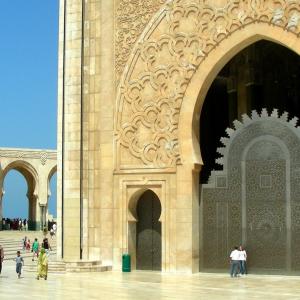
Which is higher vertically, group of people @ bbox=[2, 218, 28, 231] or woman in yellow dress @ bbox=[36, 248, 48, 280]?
group of people @ bbox=[2, 218, 28, 231]

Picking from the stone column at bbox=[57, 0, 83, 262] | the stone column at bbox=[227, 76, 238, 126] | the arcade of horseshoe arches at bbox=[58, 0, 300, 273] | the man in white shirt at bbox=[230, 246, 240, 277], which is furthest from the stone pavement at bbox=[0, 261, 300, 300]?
the stone column at bbox=[227, 76, 238, 126]

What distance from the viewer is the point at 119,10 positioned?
1602 cm

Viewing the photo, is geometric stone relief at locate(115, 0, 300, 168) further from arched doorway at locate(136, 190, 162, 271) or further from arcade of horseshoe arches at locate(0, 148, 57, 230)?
arcade of horseshoe arches at locate(0, 148, 57, 230)

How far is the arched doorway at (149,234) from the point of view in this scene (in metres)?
15.4

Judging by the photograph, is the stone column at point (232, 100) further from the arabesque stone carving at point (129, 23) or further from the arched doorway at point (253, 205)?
the arabesque stone carving at point (129, 23)

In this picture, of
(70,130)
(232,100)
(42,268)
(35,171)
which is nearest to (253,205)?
(232,100)

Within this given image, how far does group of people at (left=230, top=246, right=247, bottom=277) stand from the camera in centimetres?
1398

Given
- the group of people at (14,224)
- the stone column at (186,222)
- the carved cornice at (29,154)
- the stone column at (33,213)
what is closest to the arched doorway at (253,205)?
the stone column at (186,222)

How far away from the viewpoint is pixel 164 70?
599 inches

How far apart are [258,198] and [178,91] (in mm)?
2957

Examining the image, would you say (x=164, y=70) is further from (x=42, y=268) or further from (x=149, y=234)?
(x=42, y=268)

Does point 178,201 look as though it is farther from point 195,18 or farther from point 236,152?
point 195,18

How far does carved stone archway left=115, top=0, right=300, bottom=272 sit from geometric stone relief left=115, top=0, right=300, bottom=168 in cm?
2

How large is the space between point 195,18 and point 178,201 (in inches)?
161
